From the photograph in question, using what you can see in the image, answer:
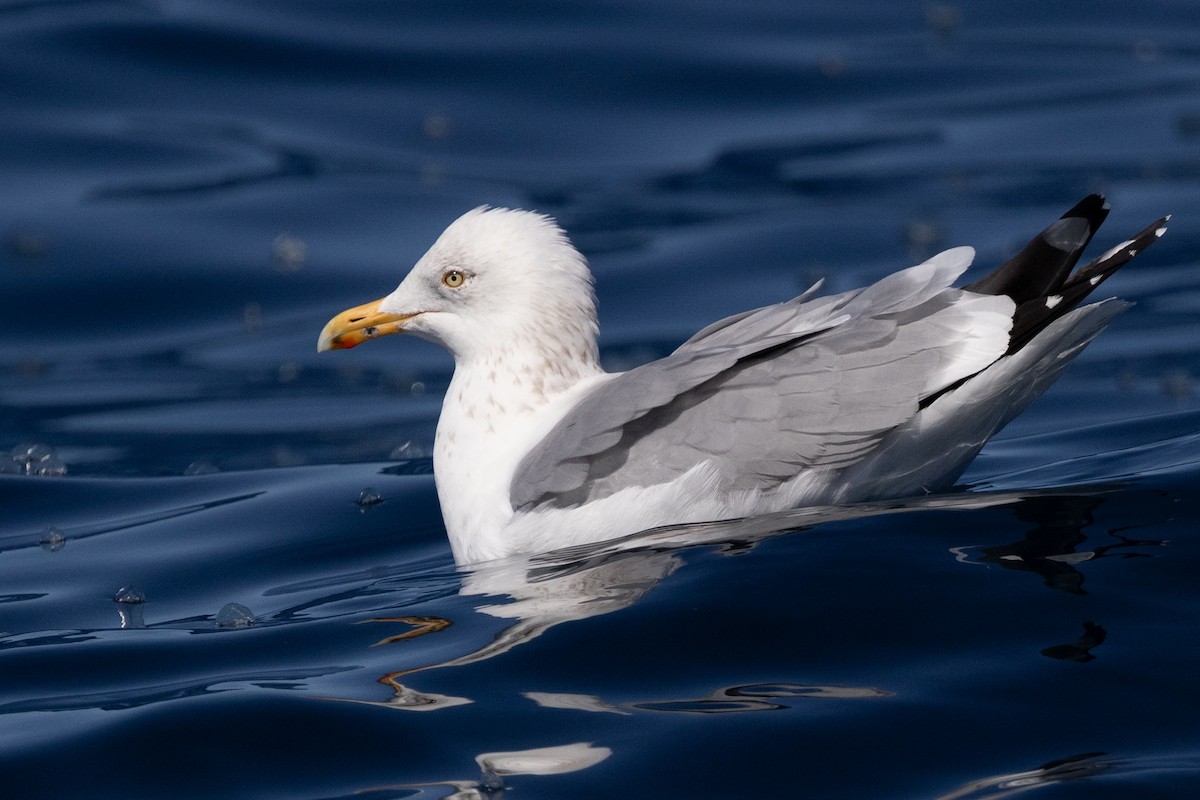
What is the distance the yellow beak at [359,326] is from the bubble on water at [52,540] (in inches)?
75.5

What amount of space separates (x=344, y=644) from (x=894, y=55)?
11423mm

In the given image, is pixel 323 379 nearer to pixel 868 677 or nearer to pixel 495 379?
pixel 495 379

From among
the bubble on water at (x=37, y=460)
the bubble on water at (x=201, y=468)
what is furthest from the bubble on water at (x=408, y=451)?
the bubble on water at (x=37, y=460)

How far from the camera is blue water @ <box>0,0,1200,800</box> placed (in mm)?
4078

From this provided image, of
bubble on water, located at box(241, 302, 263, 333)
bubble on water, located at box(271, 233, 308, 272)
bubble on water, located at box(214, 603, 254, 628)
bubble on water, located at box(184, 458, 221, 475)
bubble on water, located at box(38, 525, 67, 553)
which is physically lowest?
bubble on water, located at box(214, 603, 254, 628)

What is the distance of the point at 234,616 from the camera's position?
5758mm

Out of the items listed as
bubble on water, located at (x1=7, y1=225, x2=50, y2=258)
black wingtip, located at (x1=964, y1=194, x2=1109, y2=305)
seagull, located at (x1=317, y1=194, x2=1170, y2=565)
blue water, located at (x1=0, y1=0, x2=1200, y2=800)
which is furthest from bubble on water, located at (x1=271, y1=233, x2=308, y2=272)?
black wingtip, located at (x1=964, y1=194, x2=1109, y2=305)

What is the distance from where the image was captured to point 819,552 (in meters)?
4.83

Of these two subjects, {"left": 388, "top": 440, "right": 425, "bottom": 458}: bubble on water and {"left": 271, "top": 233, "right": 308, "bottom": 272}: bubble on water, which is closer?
{"left": 388, "top": 440, "right": 425, "bottom": 458}: bubble on water

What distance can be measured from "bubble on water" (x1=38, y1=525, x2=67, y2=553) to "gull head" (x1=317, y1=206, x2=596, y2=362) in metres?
2.25

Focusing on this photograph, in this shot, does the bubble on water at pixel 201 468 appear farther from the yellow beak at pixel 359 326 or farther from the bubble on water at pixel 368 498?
the yellow beak at pixel 359 326

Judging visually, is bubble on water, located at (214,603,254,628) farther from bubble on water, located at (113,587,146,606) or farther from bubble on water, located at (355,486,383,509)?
bubble on water, located at (355,486,383,509)

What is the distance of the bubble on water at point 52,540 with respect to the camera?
7410 millimetres

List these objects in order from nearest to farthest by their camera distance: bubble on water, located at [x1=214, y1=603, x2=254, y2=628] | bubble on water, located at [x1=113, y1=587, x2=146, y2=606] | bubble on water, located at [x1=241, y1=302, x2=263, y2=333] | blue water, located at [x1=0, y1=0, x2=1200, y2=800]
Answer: blue water, located at [x1=0, y1=0, x2=1200, y2=800] < bubble on water, located at [x1=214, y1=603, x2=254, y2=628] < bubble on water, located at [x1=113, y1=587, x2=146, y2=606] < bubble on water, located at [x1=241, y1=302, x2=263, y2=333]
